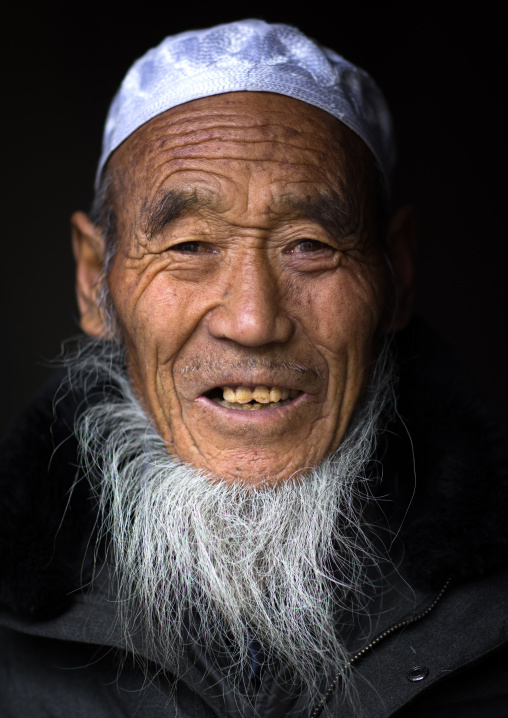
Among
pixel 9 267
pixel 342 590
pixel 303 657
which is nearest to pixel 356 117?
pixel 342 590

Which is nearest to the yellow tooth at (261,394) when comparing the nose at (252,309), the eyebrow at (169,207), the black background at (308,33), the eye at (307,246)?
A: the nose at (252,309)

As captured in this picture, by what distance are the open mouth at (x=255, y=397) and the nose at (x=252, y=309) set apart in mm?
143

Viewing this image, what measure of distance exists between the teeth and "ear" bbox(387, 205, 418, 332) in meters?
0.56

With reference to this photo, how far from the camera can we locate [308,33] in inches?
151

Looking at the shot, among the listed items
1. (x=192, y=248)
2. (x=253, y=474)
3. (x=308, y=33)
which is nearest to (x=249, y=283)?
(x=192, y=248)

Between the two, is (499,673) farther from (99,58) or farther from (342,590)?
(99,58)

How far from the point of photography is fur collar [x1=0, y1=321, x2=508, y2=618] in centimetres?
198

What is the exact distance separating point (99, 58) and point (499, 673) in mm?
Answer: 3145

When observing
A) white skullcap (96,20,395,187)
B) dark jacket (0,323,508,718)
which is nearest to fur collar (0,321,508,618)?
dark jacket (0,323,508,718)

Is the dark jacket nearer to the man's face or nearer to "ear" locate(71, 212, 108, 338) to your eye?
the man's face

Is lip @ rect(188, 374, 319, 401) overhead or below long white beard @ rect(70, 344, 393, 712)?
overhead

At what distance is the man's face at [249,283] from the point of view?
2062 mm

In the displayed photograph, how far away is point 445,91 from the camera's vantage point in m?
3.96

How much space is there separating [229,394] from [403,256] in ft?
2.76
